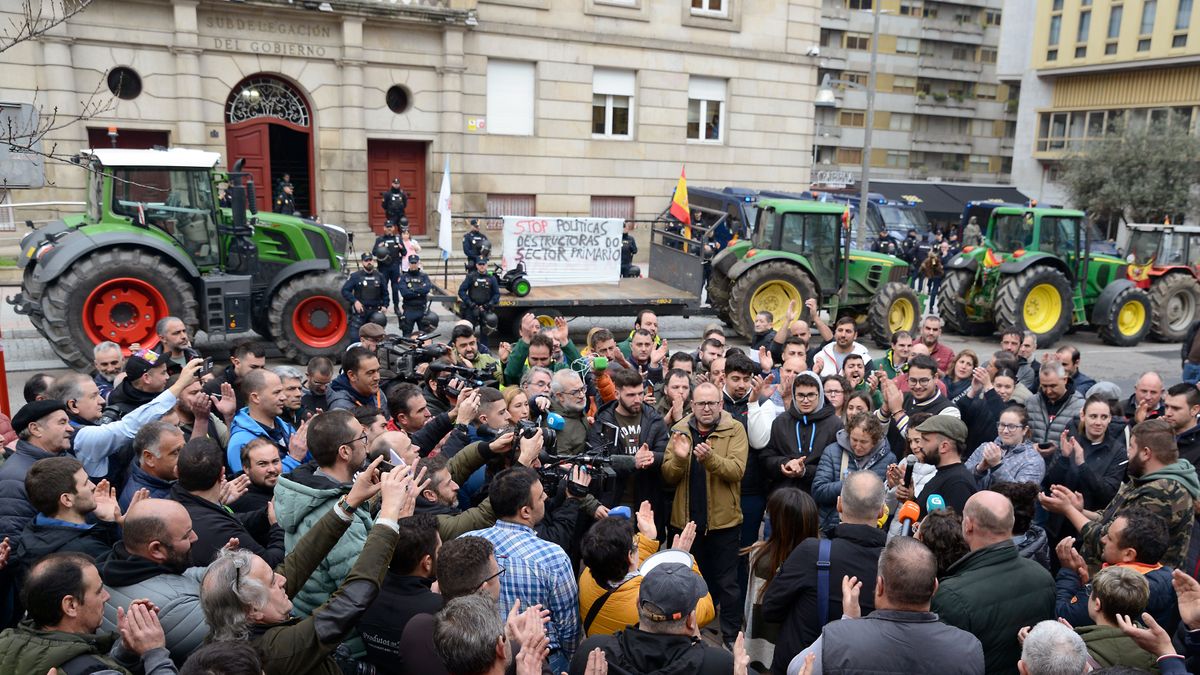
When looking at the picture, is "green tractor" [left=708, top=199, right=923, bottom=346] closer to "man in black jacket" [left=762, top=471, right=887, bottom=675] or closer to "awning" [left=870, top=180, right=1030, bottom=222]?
"man in black jacket" [left=762, top=471, right=887, bottom=675]

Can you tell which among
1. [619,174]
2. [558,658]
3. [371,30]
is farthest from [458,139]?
[558,658]

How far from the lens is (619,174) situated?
2367 cm

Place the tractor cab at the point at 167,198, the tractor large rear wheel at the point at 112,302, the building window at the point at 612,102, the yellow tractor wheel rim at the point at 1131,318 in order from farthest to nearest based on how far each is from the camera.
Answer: the building window at the point at 612,102, the yellow tractor wheel rim at the point at 1131,318, the tractor cab at the point at 167,198, the tractor large rear wheel at the point at 112,302

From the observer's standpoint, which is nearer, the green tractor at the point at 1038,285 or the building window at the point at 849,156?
the green tractor at the point at 1038,285

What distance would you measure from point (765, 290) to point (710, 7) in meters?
13.3

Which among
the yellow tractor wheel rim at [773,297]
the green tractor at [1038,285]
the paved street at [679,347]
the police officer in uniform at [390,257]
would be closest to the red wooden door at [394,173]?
the paved street at [679,347]

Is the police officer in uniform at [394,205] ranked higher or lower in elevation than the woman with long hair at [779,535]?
higher

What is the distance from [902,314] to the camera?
46.5ft

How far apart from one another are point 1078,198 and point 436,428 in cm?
3455

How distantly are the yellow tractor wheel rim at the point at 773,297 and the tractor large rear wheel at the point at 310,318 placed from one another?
6152 mm

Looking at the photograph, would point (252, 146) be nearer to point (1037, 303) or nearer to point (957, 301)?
point (957, 301)

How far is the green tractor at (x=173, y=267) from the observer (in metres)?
10.4

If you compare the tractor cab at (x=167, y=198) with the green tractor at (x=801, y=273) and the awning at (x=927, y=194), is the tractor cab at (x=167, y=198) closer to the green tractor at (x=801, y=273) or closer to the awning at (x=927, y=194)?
the green tractor at (x=801, y=273)

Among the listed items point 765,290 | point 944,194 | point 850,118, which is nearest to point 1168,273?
point 765,290
